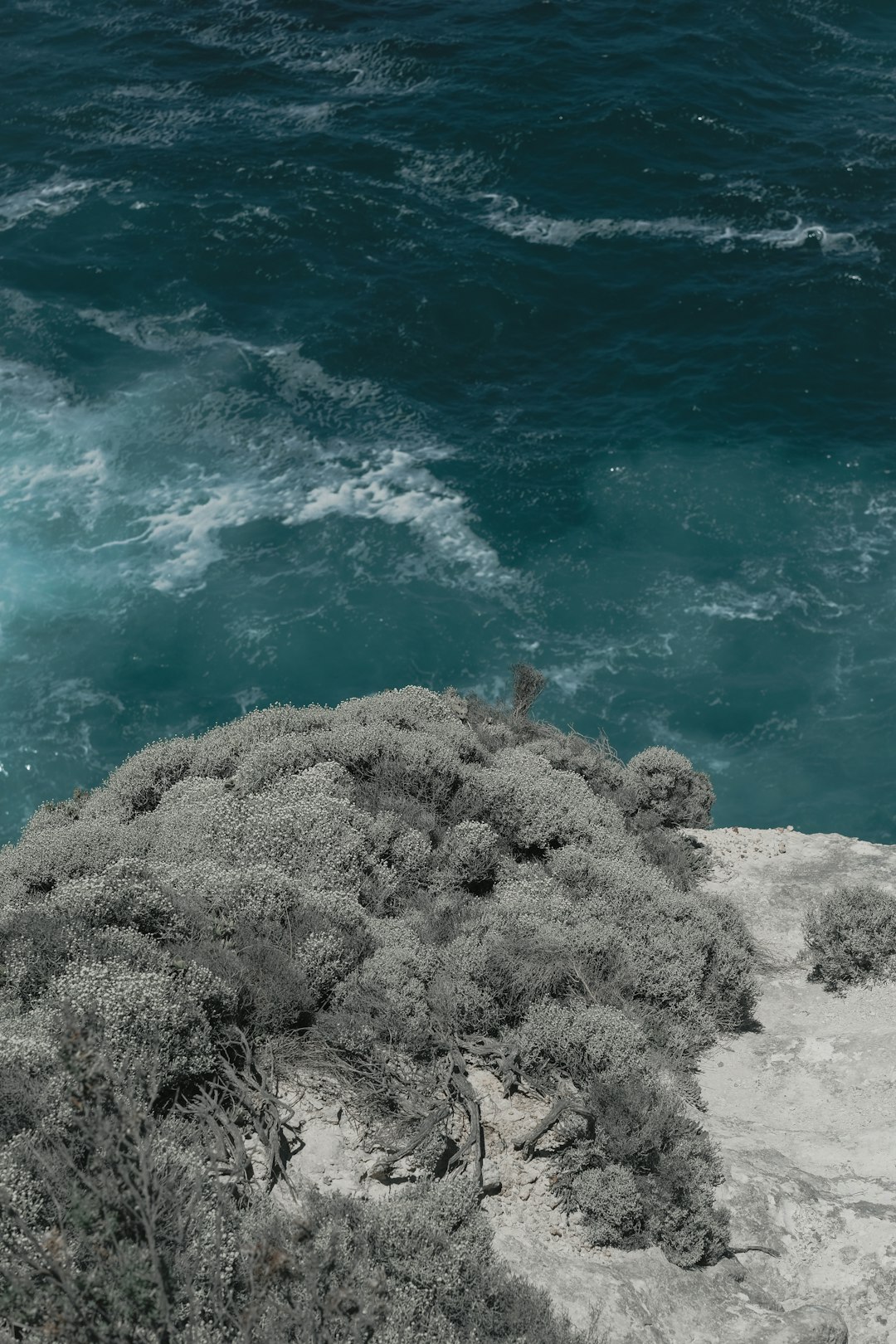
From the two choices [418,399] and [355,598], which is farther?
[418,399]

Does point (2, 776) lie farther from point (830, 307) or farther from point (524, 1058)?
point (830, 307)

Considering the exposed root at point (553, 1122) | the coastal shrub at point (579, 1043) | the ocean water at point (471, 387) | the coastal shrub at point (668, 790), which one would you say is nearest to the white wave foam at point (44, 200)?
the ocean water at point (471, 387)

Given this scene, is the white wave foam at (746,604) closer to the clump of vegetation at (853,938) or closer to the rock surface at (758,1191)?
the clump of vegetation at (853,938)

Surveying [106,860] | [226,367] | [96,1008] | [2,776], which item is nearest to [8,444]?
[226,367]

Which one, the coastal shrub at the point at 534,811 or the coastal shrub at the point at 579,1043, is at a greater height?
the coastal shrub at the point at 579,1043

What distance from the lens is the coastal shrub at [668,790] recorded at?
74.6 feet

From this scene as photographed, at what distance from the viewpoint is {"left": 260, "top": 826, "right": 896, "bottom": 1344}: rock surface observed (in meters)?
11.3

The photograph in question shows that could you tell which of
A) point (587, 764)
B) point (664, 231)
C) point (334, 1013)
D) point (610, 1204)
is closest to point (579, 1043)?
point (610, 1204)

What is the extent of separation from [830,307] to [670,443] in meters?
9.93

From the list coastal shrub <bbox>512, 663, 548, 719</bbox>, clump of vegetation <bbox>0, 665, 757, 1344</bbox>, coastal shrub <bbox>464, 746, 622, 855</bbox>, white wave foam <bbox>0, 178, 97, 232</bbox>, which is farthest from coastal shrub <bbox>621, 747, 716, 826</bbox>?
white wave foam <bbox>0, 178, 97, 232</bbox>

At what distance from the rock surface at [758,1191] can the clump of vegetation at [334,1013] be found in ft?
1.02

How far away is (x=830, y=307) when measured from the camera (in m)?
45.6

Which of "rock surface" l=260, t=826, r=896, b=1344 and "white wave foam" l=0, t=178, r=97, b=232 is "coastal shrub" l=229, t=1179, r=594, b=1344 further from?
"white wave foam" l=0, t=178, r=97, b=232

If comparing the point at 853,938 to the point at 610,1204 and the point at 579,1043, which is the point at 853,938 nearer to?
the point at 579,1043
